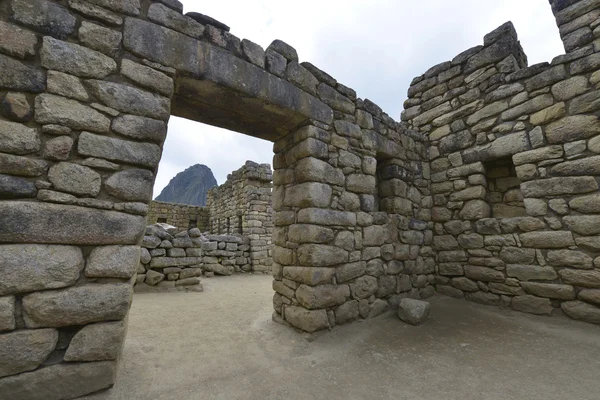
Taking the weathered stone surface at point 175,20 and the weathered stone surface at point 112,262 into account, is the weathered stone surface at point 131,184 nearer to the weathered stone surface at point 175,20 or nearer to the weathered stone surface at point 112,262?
the weathered stone surface at point 112,262

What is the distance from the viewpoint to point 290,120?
3271 millimetres

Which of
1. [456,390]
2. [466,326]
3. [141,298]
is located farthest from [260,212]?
[456,390]

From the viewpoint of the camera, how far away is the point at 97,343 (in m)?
1.79

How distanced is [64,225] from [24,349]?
78 cm

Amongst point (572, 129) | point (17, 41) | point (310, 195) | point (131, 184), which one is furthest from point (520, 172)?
point (17, 41)

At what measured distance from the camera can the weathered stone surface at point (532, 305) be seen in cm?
342

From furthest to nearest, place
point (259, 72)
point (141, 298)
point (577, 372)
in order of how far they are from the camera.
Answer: point (141, 298) → point (259, 72) → point (577, 372)

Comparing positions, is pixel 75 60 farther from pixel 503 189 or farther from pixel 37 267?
pixel 503 189

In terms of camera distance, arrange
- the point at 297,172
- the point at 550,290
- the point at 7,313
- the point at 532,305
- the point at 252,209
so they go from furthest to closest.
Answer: the point at 252,209 < the point at 532,305 < the point at 550,290 < the point at 297,172 < the point at 7,313

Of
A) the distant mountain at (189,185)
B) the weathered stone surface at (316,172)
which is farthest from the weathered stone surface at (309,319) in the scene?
the distant mountain at (189,185)

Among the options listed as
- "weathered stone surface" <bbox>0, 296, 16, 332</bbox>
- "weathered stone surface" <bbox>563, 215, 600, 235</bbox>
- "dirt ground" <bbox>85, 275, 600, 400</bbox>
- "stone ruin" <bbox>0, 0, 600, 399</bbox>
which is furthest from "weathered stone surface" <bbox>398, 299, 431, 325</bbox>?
"weathered stone surface" <bbox>0, 296, 16, 332</bbox>

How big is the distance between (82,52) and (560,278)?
18.7ft

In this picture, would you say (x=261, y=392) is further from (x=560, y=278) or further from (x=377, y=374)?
(x=560, y=278)

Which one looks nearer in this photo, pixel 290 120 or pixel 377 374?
pixel 377 374
